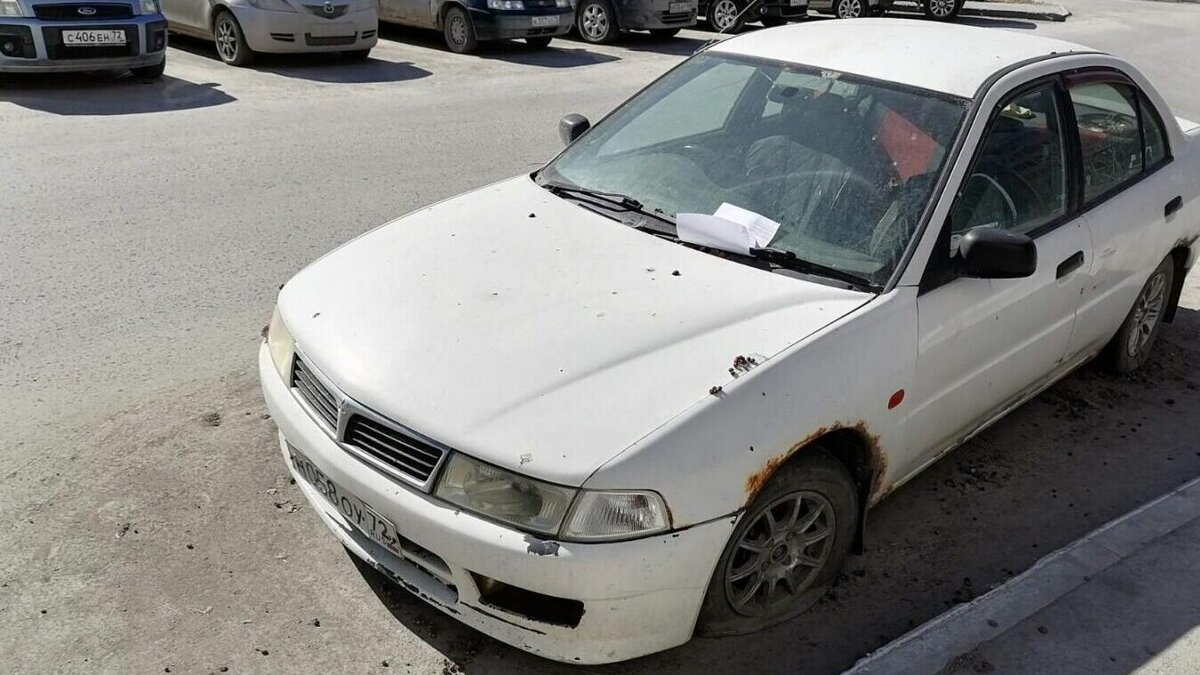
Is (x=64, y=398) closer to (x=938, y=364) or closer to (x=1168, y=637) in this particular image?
(x=938, y=364)

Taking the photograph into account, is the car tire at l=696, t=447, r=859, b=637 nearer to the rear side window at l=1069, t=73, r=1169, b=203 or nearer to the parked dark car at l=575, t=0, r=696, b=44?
the rear side window at l=1069, t=73, r=1169, b=203

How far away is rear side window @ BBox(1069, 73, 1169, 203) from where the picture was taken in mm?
4574

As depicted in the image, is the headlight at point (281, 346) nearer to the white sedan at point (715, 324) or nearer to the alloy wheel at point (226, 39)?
the white sedan at point (715, 324)

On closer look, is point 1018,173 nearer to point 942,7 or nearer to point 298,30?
point 298,30

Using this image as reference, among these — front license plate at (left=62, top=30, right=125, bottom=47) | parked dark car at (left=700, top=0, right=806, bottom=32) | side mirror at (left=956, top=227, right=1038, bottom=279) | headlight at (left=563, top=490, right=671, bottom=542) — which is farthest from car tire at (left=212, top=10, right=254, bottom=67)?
headlight at (left=563, top=490, right=671, bottom=542)

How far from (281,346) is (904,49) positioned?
8.65 feet

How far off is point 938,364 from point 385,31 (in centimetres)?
1430

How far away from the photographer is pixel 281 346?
3.72 m

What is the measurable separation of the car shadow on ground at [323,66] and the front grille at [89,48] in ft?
5.93

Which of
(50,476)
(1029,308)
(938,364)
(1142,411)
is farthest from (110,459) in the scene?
(1142,411)

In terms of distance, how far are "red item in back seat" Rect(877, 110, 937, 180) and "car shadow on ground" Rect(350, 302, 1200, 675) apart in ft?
4.41

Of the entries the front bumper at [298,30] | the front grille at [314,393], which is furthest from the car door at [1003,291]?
the front bumper at [298,30]

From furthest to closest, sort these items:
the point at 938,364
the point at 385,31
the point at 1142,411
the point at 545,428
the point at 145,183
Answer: the point at 385,31
the point at 145,183
the point at 1142,411
the point at 938,364
the point at 545,428

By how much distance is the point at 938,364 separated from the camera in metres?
3.76
